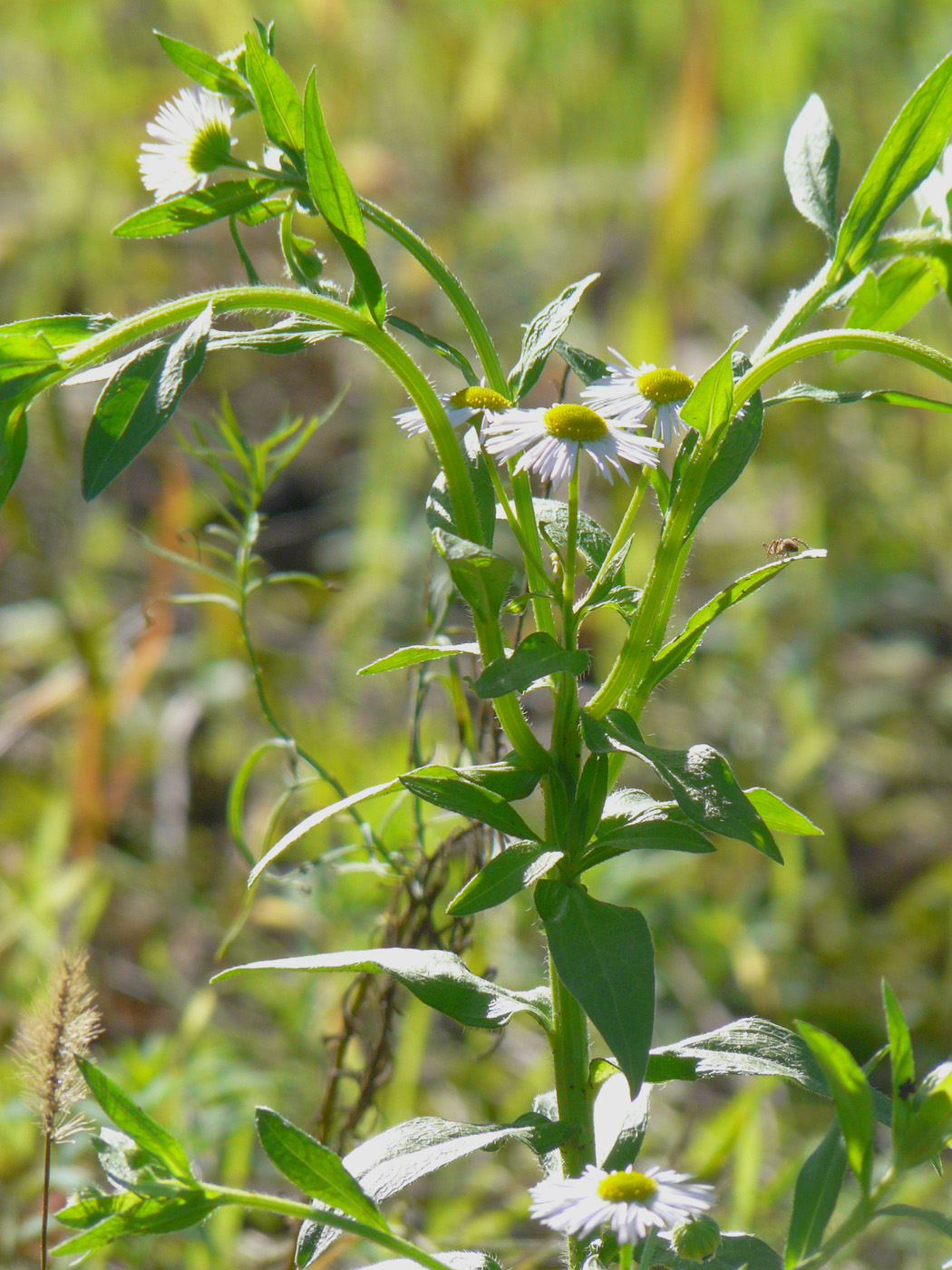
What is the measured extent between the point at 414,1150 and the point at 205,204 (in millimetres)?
446

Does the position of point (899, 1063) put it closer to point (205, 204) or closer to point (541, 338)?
point (541, 338)

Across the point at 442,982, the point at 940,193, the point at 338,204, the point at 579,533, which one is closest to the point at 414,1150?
the point at 442,982

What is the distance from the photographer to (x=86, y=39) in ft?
9.05

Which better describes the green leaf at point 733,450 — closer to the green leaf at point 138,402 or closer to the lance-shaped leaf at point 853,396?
the lance-shaped leaf at point 853,396

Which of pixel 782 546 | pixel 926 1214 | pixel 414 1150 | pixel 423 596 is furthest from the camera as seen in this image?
pixel 423 596

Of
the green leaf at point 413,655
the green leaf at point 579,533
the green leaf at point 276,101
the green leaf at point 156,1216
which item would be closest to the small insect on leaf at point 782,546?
the green leaf at point 579,533

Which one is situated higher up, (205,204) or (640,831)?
(205,204)

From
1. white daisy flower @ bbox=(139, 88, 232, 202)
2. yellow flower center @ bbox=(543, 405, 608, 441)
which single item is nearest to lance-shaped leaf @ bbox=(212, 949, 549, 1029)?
yellow flower center @ bbox=(543, 405, 608, 441)

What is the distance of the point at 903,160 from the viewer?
538 millimetres

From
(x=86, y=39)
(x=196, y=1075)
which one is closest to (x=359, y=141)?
(x=86, y=39)

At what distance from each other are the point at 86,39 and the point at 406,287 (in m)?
1.14

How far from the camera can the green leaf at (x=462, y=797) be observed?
51 cm

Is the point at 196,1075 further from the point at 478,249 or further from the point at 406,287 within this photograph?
the point at 478,249

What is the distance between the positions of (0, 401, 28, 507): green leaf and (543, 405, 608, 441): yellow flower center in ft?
0.73
